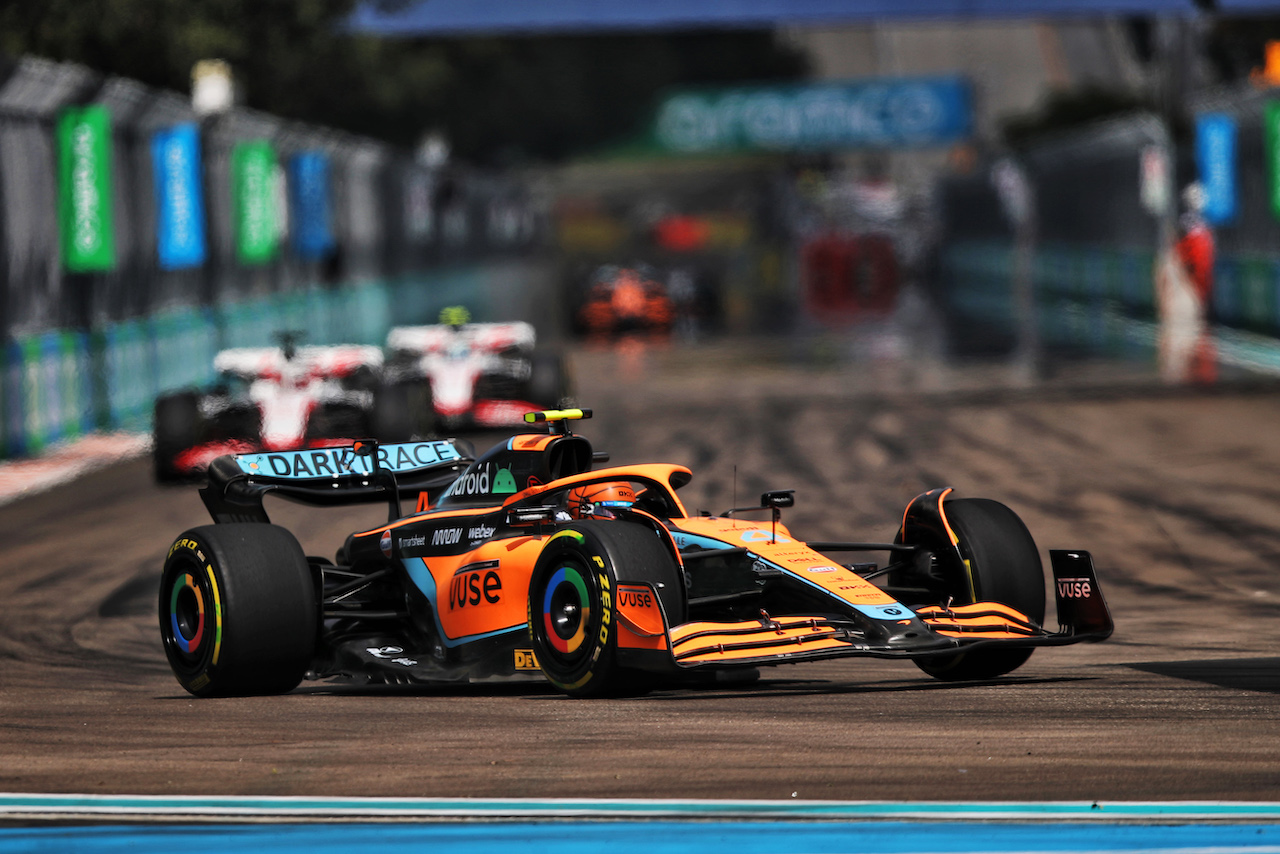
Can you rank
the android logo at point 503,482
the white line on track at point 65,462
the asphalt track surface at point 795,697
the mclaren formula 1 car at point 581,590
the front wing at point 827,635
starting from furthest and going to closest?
the white line on track at point 65,462, the android logo at point 503,482, the mclaren formula 1 car at point 581,590, the front wing at point 827,635, the asphalt track surface at point 795,697

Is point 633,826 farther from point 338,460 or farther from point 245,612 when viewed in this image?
point 338,460

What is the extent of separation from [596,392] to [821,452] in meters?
7.23

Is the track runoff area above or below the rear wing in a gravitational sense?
below

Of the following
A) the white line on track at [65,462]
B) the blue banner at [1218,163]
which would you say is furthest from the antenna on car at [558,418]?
the blue banner at [1218,163]

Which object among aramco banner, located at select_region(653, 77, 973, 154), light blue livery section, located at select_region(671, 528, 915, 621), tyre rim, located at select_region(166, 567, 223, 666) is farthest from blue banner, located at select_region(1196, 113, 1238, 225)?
aramco banner, located at select_region(653, 77, 973, 154)

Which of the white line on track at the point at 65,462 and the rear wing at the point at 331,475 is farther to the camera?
the white line on track at the point at 65,462

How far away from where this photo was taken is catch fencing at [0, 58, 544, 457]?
2111 centimetres

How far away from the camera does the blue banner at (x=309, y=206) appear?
33.6 m

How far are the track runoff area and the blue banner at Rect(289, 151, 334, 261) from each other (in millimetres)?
27876

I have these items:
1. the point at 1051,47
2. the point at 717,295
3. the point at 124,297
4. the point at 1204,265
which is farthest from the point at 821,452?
the point at 1051,47

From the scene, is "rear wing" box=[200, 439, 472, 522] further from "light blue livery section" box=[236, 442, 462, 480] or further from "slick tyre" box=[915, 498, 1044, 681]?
"slick tyre" box=[915, 498, 1044, 681]

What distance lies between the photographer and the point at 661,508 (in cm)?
884

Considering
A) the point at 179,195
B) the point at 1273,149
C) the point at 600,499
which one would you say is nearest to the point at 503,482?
the point at 600,499

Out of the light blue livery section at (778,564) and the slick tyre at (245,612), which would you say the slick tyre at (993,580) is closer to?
the light blue livery section at (778,564)
